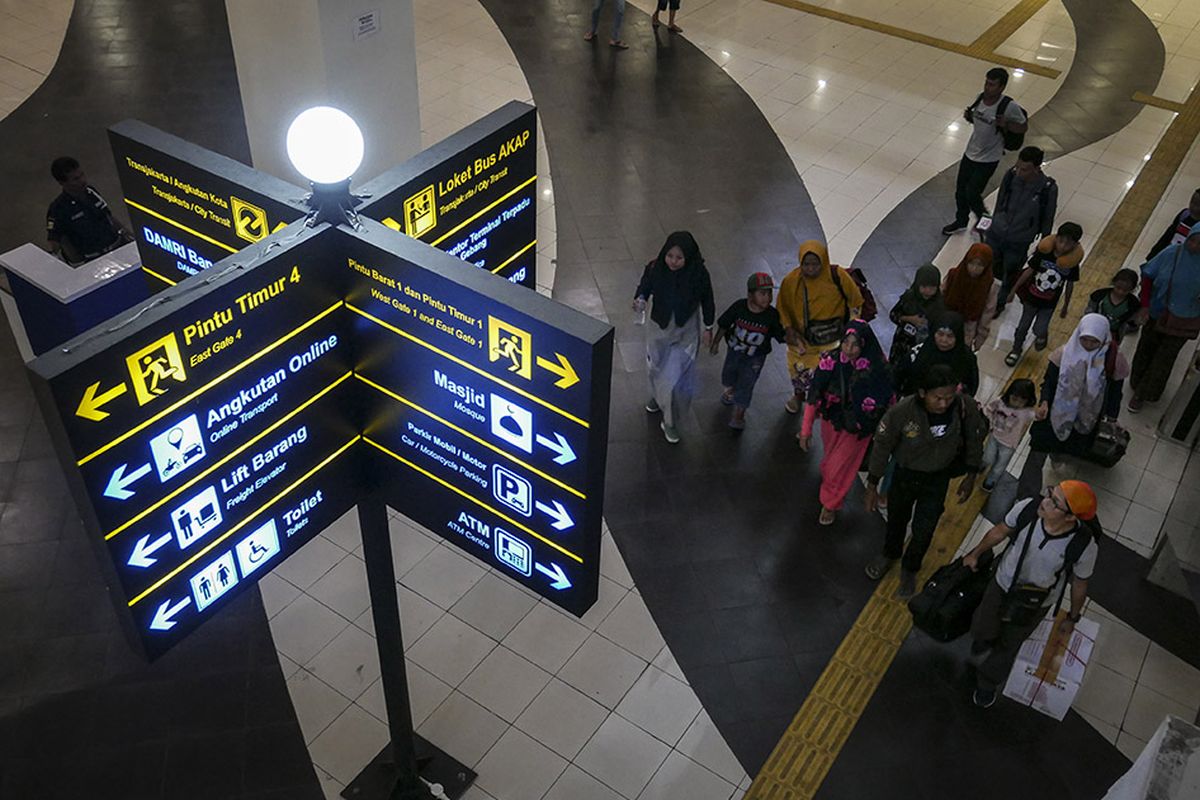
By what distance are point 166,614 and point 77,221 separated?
497 centimetres

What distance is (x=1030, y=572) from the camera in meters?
5.42

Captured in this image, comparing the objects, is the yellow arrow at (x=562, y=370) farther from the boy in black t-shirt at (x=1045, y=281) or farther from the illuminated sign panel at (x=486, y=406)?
the boy in black t-shirt at (x=1045, y=281)

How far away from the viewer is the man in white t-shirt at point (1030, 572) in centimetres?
518

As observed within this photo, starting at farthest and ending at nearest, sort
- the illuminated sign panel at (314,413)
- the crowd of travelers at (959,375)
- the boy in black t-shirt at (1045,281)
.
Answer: the boy in black t-shirt at (1045,281) → the crowd of travelers at (959,375) → the illuminated sign panel at (314,413)

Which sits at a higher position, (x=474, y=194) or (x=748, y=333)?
(x=474, y=194)

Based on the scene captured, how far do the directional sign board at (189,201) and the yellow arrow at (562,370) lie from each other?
1.03 m

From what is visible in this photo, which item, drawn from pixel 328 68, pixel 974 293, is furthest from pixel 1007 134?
pixel 328 68

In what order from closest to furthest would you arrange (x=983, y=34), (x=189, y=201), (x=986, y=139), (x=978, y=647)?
(x=189, y=201), (x=978, y=647), (x=986, y=139), (x=983, y=34)

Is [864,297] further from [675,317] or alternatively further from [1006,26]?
[1006,26]

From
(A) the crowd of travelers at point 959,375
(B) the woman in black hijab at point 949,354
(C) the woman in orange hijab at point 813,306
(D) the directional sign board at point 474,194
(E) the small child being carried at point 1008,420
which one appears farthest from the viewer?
(C) the woman in orange hijab at point 813,306

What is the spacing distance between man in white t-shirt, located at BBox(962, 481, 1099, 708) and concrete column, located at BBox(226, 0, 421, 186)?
5.32m

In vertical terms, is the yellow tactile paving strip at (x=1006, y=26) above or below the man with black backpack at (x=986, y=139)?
below

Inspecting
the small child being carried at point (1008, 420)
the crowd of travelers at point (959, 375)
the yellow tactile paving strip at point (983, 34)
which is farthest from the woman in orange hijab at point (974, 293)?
the yellow tactile paving strip at point (983, 34)

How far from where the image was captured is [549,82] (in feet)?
40.1
